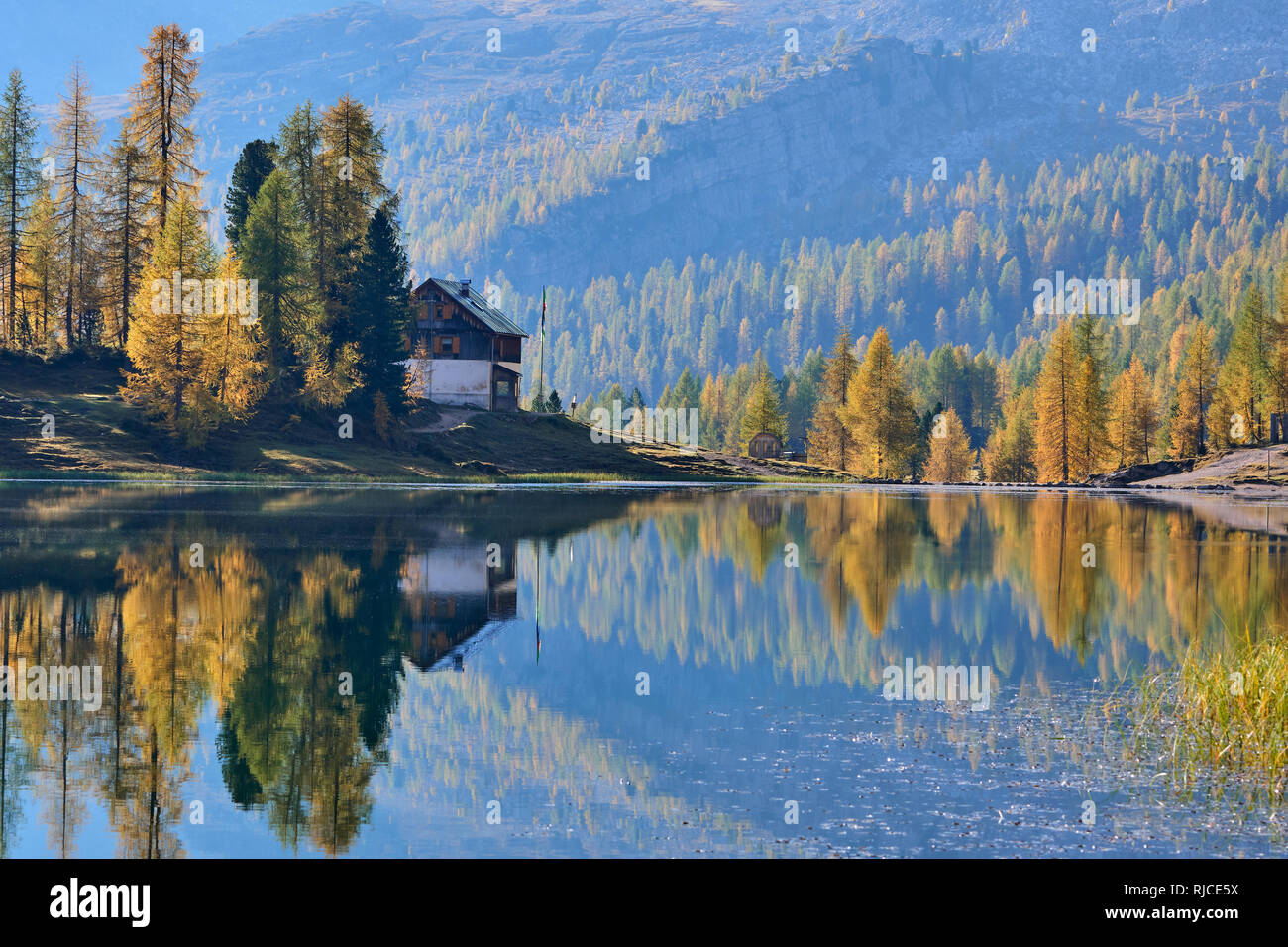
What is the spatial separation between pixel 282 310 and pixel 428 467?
492 inches

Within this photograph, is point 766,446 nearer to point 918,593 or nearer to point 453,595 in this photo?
point 918,593

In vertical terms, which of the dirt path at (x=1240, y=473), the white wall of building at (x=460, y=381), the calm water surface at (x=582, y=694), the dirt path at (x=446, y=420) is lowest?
the calm water surface at (x=582, y=694)

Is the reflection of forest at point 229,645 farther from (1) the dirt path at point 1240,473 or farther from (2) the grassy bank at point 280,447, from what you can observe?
(1) the dirt path at point 1240,473

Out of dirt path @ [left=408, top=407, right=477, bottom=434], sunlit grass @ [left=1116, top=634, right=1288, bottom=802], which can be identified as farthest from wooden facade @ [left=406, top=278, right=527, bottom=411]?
sunlit grass @ [left=1116, top=634, right=1288, bottom=802]

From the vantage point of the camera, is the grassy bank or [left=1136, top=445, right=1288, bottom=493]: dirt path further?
[left=1136, top=445, right=1288, bottom=493]: dirt path

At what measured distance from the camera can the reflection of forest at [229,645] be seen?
44.4 ft

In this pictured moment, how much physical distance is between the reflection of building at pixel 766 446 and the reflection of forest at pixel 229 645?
89.6 metres

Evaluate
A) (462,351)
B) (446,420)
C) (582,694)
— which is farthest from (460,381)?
(582,694)

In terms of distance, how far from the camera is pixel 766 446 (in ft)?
443

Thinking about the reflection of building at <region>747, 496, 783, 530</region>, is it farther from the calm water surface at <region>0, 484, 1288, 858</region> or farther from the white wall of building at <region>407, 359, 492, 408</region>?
the white wall of building at <region>407, 359, 492, 408</region>

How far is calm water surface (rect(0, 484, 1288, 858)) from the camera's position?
12820 millimetres

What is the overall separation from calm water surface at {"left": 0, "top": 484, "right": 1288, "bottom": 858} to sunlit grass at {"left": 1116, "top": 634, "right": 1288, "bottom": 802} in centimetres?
55

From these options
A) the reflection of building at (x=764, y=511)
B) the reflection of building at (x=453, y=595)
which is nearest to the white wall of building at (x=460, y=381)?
the reflection of building at (x=764, y=511)
